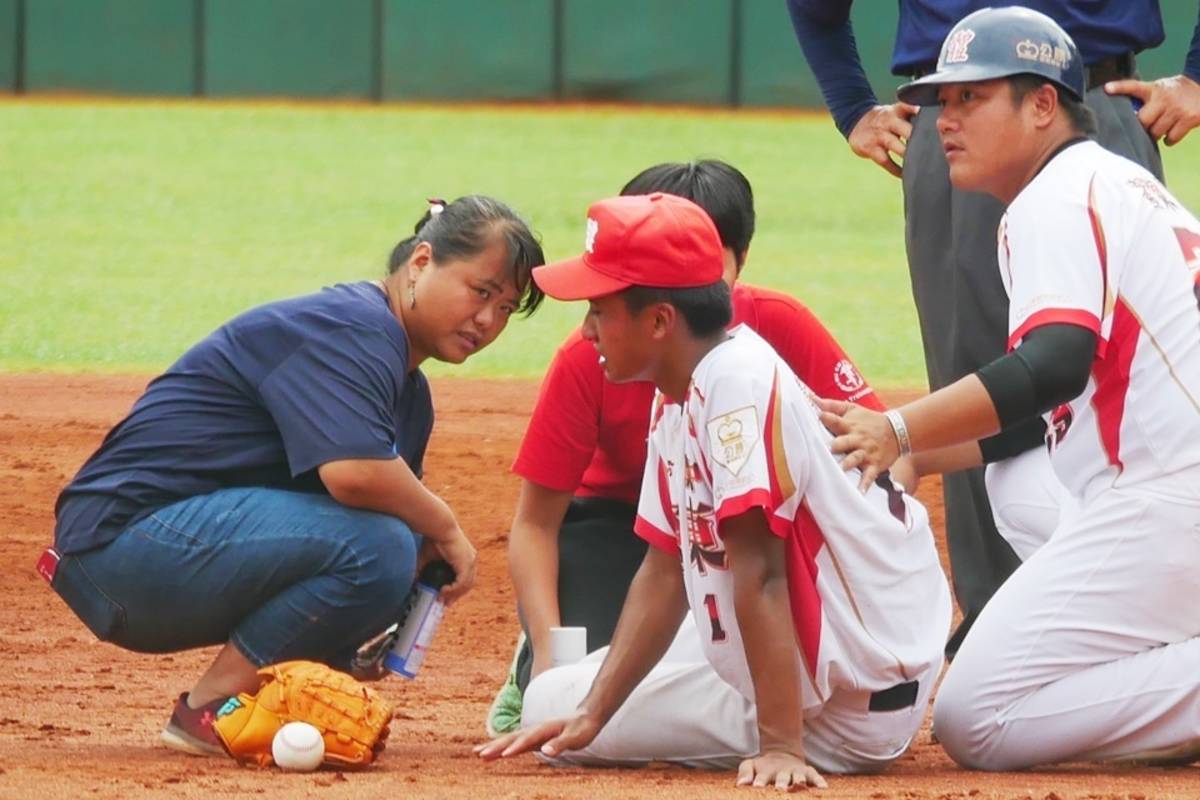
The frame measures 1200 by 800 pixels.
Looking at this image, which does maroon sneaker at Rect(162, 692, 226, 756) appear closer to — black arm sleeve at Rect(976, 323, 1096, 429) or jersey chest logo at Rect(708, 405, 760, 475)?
jersey chest logo at Rect(708, 405, 760, 475)

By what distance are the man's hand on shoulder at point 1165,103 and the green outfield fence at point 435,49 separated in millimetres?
17032

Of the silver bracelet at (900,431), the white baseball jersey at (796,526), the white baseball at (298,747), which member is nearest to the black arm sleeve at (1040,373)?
the silver bracelet at (900,431)

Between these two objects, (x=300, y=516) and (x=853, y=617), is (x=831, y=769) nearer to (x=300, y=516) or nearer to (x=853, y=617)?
Result: (x=853, y=617)

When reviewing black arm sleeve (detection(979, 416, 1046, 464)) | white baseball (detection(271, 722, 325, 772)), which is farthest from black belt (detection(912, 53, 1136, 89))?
white baseball (detection(271, 722, 325, 772))

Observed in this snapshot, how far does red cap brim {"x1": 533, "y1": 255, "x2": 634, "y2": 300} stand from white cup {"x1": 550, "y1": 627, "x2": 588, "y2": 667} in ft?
2.57

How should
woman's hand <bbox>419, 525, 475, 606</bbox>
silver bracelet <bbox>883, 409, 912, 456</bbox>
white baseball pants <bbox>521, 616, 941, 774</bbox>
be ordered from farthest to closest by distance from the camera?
woman's hand <bbox>419, 525, 475, 606</bbox>, white baseball pants <bbox>521, 616, 941, 774</bbox>, silver bracelet <bbox>883, 409, 912, 456</bbox>

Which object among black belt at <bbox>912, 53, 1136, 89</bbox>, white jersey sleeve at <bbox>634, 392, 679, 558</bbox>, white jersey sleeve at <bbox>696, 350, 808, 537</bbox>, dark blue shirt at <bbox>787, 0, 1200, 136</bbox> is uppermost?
dark blue shirt at <bbox>787, 0, 1200, 136</bbox>

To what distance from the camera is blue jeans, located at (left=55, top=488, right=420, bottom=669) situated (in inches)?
153

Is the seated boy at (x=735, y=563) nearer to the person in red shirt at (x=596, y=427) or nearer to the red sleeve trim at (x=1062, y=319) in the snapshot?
the red sleeve trim at (x=1062, y=319)

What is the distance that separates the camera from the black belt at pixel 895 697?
12.0ft

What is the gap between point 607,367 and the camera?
358cm

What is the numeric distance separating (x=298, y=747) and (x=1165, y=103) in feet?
8.52

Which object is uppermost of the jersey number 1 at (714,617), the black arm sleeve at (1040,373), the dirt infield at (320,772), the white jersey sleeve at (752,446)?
the black arm sleeve at (1040,373)

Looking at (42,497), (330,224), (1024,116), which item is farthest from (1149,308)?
(330,224)
